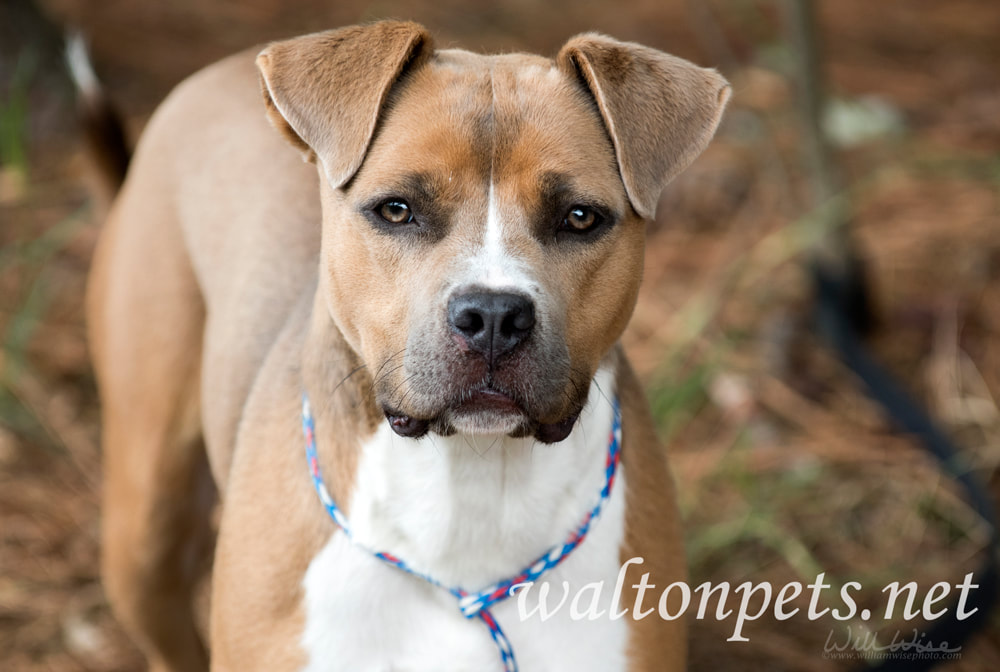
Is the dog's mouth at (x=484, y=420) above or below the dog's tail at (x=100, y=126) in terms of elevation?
above

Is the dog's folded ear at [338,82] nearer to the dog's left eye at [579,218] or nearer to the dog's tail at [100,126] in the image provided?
the dog's left eye at [579,218]

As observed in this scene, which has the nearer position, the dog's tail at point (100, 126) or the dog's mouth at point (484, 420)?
the dog's mouth at point (484, 420)

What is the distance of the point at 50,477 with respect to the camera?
516 centimetres

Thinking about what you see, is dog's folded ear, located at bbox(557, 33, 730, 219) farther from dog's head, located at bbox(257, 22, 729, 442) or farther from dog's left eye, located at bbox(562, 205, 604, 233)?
dog's left eye, located at bbox(562, 205, 604, 233)

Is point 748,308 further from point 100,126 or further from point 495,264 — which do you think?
point 495,264

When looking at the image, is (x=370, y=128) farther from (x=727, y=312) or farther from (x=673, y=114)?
(x=727, y=312)

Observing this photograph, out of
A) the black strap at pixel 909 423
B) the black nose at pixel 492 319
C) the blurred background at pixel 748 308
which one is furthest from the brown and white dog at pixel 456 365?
the black strap at pixel 909 423

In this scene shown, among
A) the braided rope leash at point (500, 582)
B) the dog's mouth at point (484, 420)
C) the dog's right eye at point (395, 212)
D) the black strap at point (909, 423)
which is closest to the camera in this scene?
the dog's mouth at point (484, 420)

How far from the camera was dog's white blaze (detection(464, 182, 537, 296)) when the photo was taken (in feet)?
8.30

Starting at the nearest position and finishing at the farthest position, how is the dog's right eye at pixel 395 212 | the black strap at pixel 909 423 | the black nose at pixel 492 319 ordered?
the black nose at pixel 492 319 → the dog's right eye at pixel 395 212 → the black strap at pixel 909 423

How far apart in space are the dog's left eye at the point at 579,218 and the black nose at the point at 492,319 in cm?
33

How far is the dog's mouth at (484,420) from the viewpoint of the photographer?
8.48ft

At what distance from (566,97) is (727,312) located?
341cm

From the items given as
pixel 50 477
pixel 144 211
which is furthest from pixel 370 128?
pixel 50 477
